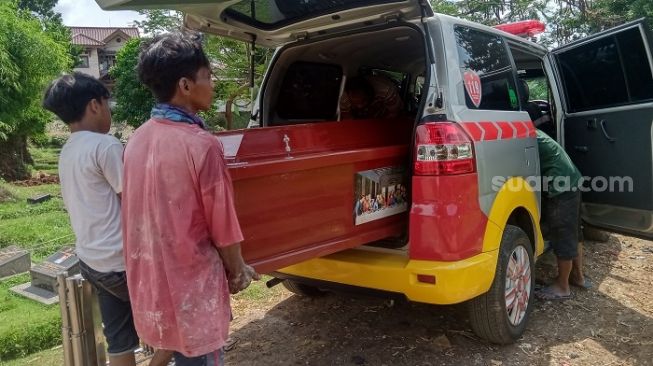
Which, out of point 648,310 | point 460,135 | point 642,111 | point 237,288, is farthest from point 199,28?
point 648,310

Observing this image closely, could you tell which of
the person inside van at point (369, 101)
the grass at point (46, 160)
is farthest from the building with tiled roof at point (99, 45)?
the person inside van at point (369, 101)

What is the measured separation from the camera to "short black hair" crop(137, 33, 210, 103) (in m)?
1.69

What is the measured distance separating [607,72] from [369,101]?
6.10 ft

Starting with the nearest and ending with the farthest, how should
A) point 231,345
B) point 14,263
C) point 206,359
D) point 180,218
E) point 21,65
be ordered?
point 180,218
point 206,359
point 231,345
point 14,263
point 21,65

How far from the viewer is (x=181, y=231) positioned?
5.40 ft

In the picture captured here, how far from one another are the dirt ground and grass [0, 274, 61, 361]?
4.15 feet

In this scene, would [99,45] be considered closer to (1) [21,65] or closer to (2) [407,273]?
(1) [21,65]

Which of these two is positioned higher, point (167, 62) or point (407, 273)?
point (167, 62)

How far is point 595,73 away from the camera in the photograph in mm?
4105

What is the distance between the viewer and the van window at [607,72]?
144 inches

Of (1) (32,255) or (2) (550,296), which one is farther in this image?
(1) (32,255)

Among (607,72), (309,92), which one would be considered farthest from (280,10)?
(607,72)

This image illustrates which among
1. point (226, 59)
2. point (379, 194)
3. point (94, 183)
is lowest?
point (379, 194)

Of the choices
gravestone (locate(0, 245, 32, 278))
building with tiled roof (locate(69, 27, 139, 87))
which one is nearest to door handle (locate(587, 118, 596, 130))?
gravestone (locate(0, 245, 32, 278))
